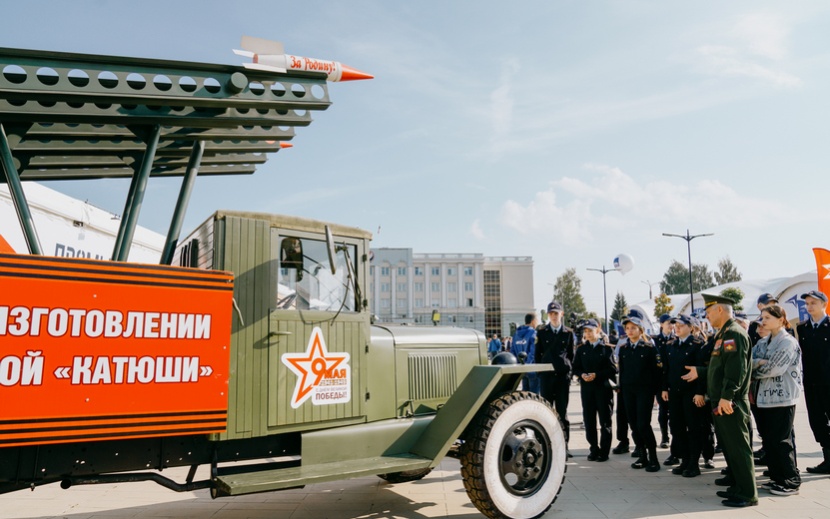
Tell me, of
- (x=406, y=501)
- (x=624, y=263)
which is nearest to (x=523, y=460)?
(x=406, y=501)

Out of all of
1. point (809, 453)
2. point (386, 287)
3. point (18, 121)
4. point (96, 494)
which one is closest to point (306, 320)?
point (18, 121)

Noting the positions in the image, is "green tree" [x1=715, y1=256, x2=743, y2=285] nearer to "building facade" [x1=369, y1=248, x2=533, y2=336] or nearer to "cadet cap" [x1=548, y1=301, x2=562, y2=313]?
"building facade" [x1=369, y1=248, x2=533, y2=336]

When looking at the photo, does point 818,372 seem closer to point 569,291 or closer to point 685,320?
point 685,320

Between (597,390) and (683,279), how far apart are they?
307 feet

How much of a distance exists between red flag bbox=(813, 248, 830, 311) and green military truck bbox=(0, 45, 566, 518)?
26.2 feet

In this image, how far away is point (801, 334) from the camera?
673 centimetres

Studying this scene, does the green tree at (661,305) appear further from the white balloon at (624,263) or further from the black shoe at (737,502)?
the black shoe at (737,502)

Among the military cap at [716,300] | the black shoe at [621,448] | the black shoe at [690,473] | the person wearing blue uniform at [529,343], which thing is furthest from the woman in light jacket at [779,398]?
the person wearing blue uniform at [529,343]

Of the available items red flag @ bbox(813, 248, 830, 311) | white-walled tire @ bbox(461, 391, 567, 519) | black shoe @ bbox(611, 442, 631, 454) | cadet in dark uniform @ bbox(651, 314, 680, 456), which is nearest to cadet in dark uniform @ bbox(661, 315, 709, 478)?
cadet in dark uniform @ bbox(651, 314, 680, 456)

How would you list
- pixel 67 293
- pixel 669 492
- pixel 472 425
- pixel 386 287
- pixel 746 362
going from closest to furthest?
pixel 67 293 → pixel 472 425 → pixel 746 362 → pixel 669 492 → pixel 386 287

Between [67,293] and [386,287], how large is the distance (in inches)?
3489

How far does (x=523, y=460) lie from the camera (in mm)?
4660

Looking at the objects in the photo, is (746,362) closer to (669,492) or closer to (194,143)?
(669,492)

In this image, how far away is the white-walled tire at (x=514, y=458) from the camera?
4.43 metres
